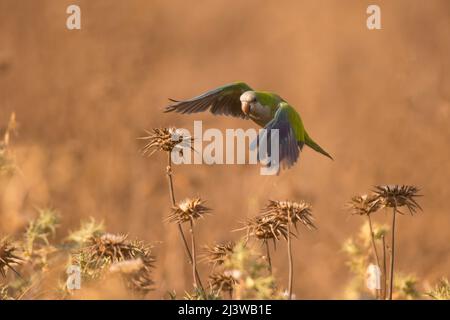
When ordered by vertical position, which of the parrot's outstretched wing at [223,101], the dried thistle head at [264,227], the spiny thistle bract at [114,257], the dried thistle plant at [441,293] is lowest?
the dried thistle plant at [441,293]

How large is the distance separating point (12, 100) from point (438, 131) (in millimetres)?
5746

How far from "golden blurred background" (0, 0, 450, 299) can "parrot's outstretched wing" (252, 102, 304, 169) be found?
1368 millimetres

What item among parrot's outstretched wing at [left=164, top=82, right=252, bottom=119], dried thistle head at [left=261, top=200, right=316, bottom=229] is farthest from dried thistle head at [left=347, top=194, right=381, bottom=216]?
parrot's outstretched wing at [left=164, top=82, right=252, bottom=119]

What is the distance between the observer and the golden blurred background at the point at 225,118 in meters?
9.23

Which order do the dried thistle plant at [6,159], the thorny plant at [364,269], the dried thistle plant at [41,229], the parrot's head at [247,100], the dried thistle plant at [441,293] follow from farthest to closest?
the parrot's head at [247,100], the dried thistle plant at [6,159], the dried thistle plant at [41,229], the thorny plant at [364,269], the dried thistle plant at [441,293]

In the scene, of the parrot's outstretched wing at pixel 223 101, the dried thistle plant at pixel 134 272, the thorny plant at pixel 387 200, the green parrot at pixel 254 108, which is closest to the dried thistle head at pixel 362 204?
the thorny plant at pixel 387 200

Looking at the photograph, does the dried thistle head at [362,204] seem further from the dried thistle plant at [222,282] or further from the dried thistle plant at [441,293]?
the dried thistle plant at [222,282]

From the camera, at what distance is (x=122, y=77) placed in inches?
404

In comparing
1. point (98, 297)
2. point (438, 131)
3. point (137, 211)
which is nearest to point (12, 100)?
point (137, 211)

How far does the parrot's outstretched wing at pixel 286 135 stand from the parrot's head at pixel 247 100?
0.21m

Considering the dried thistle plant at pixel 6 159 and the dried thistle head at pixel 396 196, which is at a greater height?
the dried thistle plant at pixel 6 159

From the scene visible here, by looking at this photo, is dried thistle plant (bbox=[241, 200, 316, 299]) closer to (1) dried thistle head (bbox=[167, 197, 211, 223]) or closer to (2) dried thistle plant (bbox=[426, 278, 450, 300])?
(1) dried thistle head (bbox=[167, 197, 211, 223])
